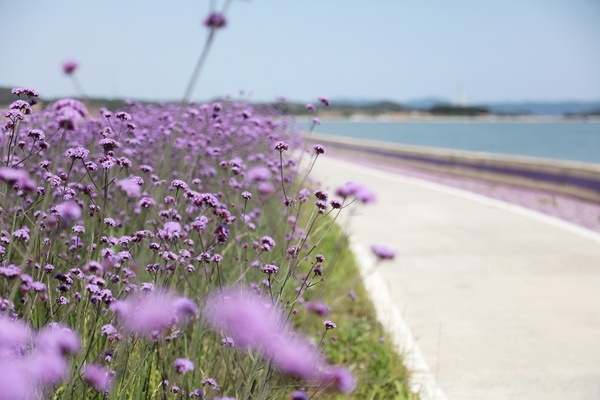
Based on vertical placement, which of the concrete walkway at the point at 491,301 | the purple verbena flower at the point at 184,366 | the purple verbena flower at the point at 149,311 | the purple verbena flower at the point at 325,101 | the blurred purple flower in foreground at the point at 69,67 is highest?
the blurred purple flower in foreground at the point at 69,67

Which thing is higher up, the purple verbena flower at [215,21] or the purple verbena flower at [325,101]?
the purple verbena flower at [215,21]

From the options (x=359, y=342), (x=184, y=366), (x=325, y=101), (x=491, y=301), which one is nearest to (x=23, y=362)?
(x=184, y=366)

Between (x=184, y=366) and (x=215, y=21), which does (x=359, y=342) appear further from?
(x=215, y=21)

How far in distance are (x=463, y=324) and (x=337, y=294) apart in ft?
3.42

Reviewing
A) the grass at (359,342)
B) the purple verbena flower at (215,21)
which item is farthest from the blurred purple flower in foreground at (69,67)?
the grass at (359,342)

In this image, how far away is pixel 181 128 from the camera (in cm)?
563

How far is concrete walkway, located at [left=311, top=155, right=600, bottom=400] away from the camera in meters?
4.23

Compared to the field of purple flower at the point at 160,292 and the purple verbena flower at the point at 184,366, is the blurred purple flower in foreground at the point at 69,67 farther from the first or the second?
the purple verbena flower at the point at 184,366

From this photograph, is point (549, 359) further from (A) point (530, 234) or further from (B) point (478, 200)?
(B) point (478, 200)

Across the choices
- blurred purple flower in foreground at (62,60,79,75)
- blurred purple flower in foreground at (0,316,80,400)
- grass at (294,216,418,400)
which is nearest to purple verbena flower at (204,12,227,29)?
blurred purple flower in foreground at (62,60,79,75)

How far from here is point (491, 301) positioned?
19.4 feet

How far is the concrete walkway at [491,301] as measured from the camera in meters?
4.23

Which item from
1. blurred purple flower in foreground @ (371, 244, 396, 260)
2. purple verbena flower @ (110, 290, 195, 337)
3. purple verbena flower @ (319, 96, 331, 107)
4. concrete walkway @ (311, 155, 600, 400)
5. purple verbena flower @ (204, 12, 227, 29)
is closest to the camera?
purple verbena flower @ (110, 290, 195, 337)

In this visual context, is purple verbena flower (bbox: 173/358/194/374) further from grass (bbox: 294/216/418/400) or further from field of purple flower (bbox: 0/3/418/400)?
grass (bbox: 294/216/418/400)
